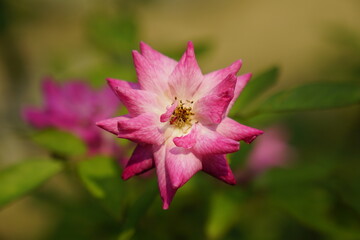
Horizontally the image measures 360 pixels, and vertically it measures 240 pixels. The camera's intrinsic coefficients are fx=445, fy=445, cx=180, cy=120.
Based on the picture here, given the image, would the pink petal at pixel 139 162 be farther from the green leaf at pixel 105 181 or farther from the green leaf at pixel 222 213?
the green leaf at pixel 222 213

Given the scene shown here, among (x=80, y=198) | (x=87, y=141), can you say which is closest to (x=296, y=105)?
(x=87, y=141)

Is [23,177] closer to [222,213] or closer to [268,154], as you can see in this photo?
[222,213]

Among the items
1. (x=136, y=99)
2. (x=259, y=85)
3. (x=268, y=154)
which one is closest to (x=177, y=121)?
(x=136, y=99)

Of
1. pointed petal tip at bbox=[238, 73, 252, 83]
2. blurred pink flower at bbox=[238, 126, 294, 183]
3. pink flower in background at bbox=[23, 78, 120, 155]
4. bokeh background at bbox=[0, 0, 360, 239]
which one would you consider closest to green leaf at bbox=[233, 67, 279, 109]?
bokeh background at bbox=[0, 0, 360, 239]

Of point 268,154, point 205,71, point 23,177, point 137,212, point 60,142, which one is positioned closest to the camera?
point 137,212

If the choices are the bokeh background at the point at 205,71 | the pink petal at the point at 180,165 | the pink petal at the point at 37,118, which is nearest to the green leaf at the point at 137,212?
the bokeh background at the point at 205,71

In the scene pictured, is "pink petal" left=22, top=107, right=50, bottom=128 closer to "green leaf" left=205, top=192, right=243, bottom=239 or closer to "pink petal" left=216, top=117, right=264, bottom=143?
"green leaf" left=205, top=192, right=243, bottom=239
